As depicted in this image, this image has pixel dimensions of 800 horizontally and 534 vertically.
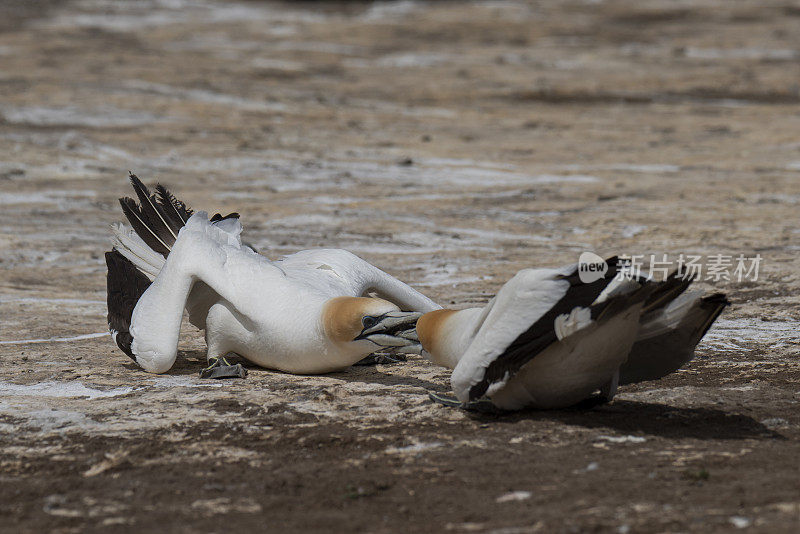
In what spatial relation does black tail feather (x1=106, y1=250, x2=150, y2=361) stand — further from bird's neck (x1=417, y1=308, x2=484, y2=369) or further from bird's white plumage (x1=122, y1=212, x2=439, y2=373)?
bird's neck (x1=417, y1=308, x2=484, y2=369)

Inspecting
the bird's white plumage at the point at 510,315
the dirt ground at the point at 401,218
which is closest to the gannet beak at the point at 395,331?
the dirt ground at the point at 401,218

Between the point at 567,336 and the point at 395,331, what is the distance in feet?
3.12

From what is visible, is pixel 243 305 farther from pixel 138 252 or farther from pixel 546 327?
pixel 546 327

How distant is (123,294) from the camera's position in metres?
5.59

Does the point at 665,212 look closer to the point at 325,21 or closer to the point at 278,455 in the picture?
the point at 278,455

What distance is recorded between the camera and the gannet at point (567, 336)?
381 centimetres

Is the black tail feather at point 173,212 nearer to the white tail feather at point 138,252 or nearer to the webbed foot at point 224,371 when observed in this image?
the white tail feather at point 138,252

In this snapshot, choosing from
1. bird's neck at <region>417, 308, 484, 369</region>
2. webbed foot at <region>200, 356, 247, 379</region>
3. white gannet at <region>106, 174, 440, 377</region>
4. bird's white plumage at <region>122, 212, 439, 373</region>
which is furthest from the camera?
webbed foot at <region>200, 356, 247, 379</region>

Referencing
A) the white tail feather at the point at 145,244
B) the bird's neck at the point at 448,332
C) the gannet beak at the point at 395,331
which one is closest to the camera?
the bird's neck at the point at 448,332

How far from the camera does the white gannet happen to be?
4672mm

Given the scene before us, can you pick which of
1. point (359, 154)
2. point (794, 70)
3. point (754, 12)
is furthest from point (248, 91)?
point (754, 12)

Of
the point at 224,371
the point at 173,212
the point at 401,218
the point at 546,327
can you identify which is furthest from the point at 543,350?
the point at 401,218

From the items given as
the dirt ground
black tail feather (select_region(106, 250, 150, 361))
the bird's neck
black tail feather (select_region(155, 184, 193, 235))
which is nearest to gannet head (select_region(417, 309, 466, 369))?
the bird's neck

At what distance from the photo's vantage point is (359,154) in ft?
43.8
